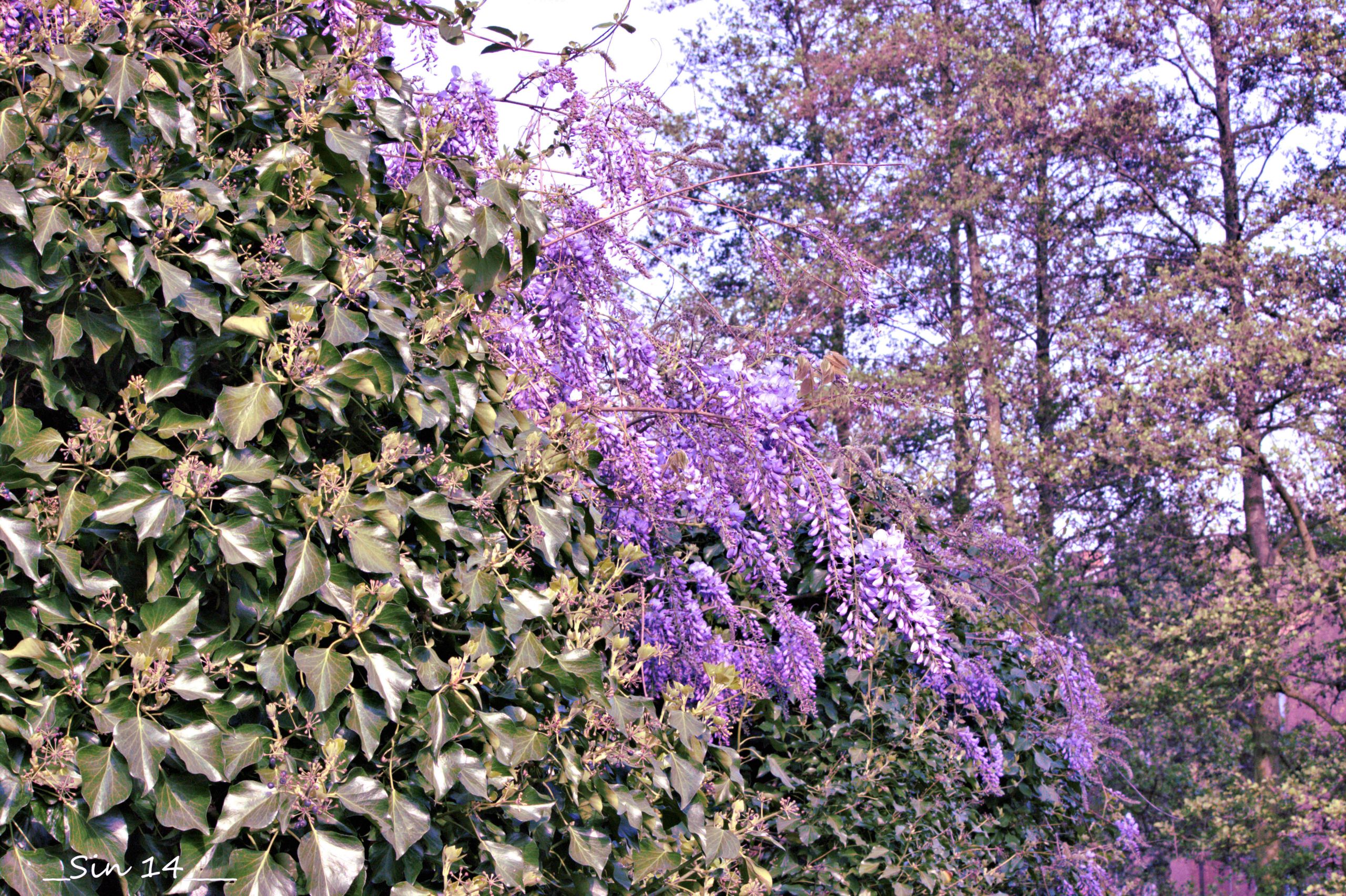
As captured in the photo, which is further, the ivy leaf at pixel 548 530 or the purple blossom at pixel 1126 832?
the purple blossom at pixel 1126 832

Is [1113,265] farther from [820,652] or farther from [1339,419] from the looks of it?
[820,652]

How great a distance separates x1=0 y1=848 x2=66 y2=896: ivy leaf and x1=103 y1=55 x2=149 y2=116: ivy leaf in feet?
3.30

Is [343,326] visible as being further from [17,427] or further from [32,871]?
[32,871]

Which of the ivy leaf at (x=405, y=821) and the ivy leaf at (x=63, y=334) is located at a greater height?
the ivy leaf at (x=63, y=334)

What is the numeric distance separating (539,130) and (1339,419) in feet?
38.7

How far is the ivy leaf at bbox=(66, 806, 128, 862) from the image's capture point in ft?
4.39

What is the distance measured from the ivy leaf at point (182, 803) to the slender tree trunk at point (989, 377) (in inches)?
445

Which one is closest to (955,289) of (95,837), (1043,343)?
(1043,343)

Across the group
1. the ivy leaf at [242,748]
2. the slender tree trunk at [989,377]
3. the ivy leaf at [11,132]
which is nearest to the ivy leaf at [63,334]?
the ivy leaf at [11,132]

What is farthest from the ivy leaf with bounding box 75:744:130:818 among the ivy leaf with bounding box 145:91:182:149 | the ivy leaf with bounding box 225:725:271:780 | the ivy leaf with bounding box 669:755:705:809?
the ivy leaf with bounding box 669:755:705:809

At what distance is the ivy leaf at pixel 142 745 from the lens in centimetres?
133

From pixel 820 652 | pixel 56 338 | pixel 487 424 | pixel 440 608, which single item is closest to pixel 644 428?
pixel 820 652

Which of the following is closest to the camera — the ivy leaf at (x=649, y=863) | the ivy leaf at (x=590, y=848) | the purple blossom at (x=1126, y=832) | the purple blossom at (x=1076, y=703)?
the ivy leaf at (x=590, y=848)

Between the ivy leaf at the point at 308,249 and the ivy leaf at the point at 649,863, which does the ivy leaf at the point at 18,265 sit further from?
the ivy leaf at the point at 649,863
